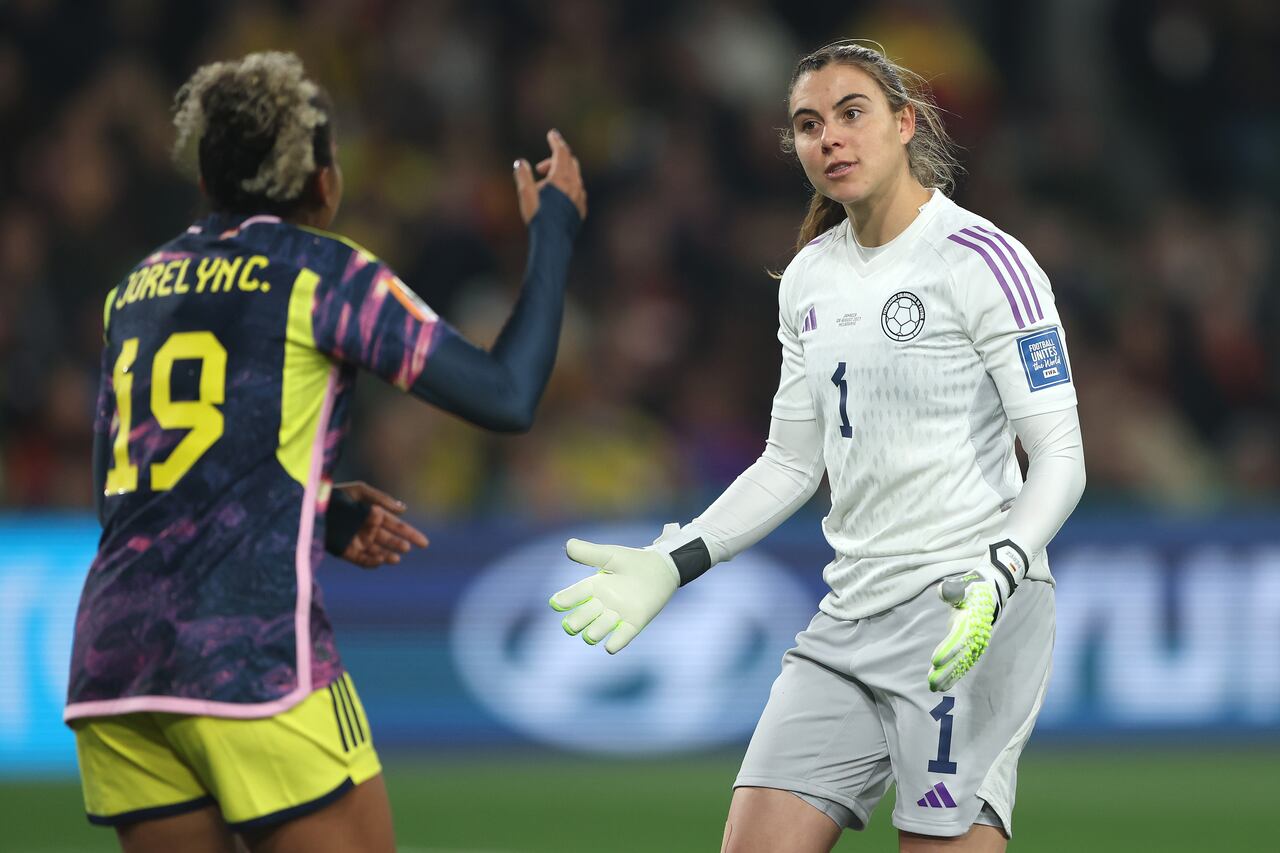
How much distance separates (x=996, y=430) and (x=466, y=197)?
702cm

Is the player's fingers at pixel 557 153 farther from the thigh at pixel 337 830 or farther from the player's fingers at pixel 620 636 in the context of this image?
the thigh at pixel 337 830

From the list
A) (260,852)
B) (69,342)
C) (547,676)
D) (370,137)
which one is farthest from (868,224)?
(370,137)

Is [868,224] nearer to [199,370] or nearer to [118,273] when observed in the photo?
[199,370]

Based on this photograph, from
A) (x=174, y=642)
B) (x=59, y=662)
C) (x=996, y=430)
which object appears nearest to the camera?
(x=174, y=642)

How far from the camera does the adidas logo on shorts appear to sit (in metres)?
3.60

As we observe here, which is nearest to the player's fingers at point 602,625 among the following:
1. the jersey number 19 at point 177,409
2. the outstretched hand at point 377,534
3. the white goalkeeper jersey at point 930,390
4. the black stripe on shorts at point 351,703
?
the outstretched hand at point 377,534

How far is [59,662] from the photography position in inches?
325

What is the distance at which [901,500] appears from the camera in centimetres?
371

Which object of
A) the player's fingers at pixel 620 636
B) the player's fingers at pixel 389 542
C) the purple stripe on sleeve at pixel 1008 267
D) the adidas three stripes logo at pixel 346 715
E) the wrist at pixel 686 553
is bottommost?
the adidas three stripes logo at pixel 346 715

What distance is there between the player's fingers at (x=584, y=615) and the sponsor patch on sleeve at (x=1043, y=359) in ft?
3.25

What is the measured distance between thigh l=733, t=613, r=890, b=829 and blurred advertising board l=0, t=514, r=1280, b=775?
4480mm

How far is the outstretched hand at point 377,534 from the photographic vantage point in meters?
3.59

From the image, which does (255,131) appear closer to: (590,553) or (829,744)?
(590,553)

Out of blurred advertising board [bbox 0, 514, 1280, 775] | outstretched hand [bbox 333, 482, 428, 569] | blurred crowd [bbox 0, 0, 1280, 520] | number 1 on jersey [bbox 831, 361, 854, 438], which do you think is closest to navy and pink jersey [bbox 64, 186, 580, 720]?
outstretched hand [bbox 333, 482, 428, 569]
